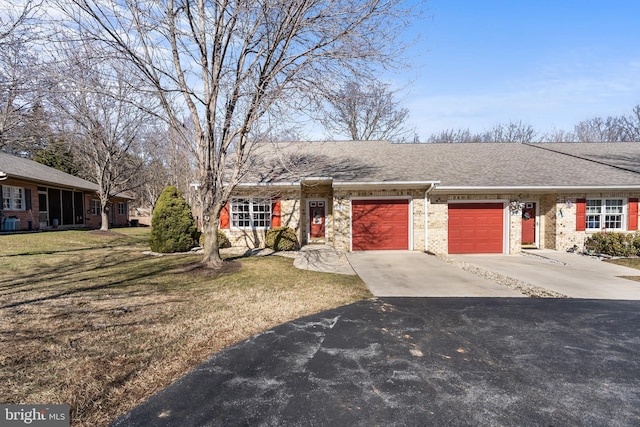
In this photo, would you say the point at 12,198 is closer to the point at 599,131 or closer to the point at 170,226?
the point at 170,226

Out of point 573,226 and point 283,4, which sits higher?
point 283,4

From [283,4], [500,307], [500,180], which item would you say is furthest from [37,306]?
[500,180]

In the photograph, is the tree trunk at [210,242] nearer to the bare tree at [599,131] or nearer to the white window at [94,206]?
the white window at [94,206]

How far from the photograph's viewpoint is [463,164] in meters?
14.1

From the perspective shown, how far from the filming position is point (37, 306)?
531 centimetres

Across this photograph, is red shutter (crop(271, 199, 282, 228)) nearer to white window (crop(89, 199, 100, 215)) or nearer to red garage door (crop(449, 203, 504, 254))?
red garage door (crop(449, 203, 504, 254))

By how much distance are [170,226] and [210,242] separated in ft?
15.3

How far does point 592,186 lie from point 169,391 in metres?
15.5

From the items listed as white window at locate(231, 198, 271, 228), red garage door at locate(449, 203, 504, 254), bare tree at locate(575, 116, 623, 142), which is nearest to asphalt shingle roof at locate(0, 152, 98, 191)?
white window at locate(231, 198, 271, 228)

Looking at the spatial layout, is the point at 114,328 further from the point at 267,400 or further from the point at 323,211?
the point at 323,211

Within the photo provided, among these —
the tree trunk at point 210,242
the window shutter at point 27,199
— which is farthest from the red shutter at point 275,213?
the window shutter at point 27,199

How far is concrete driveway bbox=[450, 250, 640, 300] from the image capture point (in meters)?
6.82

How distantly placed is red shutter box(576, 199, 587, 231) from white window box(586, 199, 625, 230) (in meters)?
0.18

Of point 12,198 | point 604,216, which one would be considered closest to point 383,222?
point 604,216
